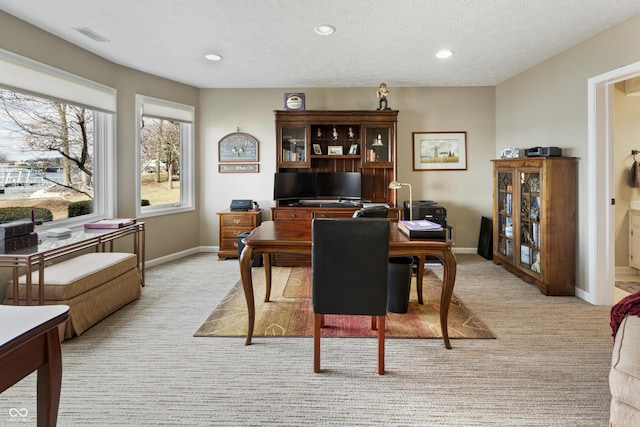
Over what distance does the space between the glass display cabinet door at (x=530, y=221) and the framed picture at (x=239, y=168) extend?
356 cm

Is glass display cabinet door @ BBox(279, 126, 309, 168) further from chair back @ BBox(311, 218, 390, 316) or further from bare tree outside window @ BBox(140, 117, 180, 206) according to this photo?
chair back @ BBox(311, 218, 390, 316)

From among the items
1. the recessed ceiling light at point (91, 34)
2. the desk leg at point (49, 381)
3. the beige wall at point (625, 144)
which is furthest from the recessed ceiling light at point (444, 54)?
the desk leg at point (49, 381)

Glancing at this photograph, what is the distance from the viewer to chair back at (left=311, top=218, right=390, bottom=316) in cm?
204

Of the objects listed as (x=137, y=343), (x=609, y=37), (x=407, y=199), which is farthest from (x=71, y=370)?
(x=609, y=37)

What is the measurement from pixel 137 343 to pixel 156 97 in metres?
3.43

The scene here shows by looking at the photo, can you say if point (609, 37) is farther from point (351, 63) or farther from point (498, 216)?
point (351, 63)

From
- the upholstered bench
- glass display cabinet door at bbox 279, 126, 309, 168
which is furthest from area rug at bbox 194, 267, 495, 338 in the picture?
glass display cabinet door at bbox 279, 126, 309, 168

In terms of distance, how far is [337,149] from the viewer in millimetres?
5105

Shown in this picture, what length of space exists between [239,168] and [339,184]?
5.15ft

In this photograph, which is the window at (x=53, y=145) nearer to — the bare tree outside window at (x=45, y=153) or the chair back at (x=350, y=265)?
the bare tree outside window at (x=45, y=153)

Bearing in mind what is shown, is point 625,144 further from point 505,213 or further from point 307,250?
point 307,250

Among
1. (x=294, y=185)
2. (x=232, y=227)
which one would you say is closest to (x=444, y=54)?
(x=294, y=185)

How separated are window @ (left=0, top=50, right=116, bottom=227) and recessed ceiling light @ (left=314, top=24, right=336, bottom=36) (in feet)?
8.25

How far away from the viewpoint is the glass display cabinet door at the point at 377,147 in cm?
503
